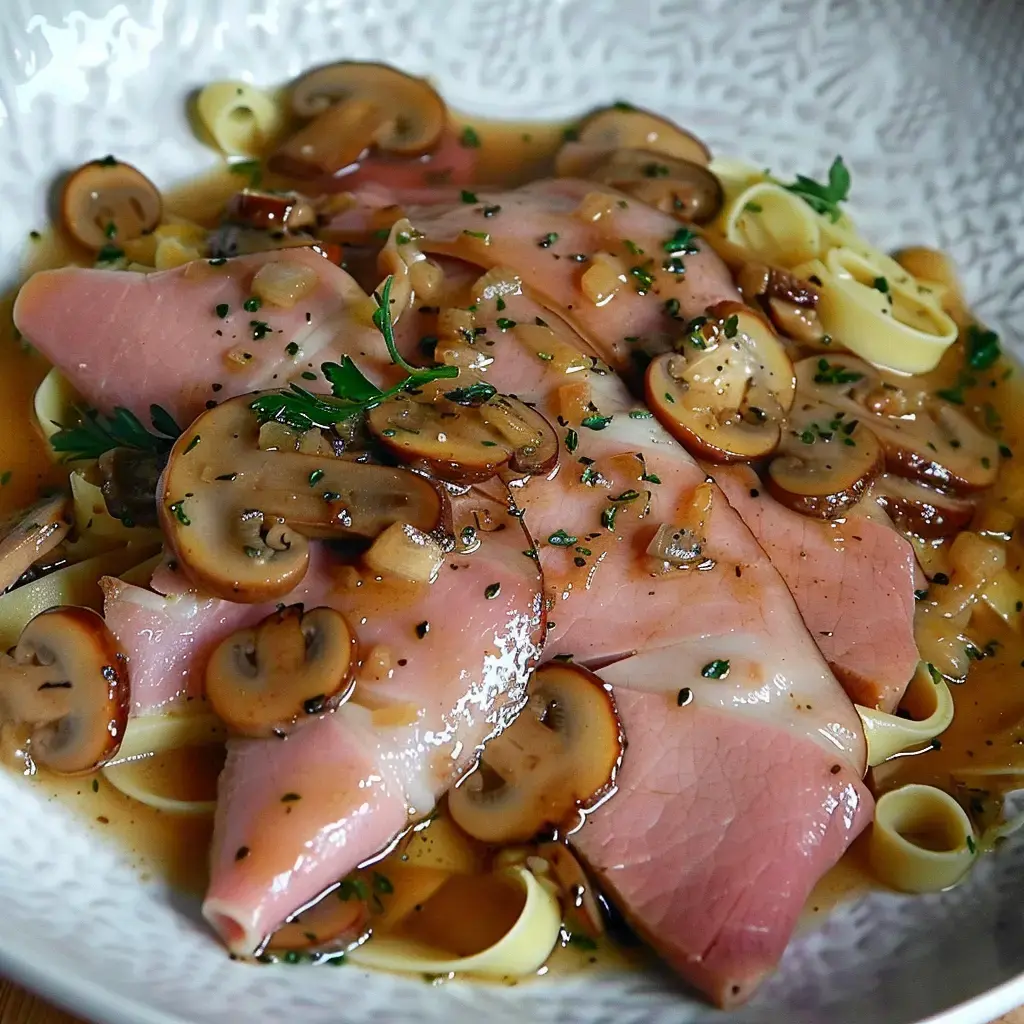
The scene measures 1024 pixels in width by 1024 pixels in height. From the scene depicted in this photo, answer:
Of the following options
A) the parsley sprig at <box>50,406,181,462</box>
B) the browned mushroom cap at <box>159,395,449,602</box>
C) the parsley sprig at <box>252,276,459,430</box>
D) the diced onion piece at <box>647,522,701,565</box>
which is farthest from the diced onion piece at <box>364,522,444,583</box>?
the parsley sprig at <box>50,406,181,462</box>

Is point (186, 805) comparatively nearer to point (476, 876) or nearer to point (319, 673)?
point (319, 673)

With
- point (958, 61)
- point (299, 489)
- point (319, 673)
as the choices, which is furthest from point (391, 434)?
point (958, 61)

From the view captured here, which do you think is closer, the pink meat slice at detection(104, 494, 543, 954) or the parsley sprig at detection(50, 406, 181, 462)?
the pink meat slice at detection(104, 494, 543, 954)

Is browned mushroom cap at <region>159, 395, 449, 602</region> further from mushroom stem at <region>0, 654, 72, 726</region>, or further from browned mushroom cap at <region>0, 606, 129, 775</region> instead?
mushroom stem at <region>0, 654, 72, 726</region>

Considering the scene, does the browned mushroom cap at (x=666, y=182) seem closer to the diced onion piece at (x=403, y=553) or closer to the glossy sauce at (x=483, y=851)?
the glossy sauce at (x=483, y=851)

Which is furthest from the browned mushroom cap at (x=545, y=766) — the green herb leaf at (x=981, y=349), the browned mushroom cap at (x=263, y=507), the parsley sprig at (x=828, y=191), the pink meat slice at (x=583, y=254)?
the parsley sprig at (x=828, y=191)

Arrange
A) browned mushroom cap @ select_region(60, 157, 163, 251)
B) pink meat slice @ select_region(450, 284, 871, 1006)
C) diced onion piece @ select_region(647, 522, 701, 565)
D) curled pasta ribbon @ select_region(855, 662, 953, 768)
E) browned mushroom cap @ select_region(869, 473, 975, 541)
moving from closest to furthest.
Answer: pink meat slice @ select_region(450, 284, 871, 1006), diced onion piece @ select_region(647, 522, 701, 565), curled pasta ribbon @ select_region(855, 662, 953, 768), browned mushroom cap @ select_region(869, 473, 975, 541), browned mushroom cap @ select_region(60, 157, 163, 251)

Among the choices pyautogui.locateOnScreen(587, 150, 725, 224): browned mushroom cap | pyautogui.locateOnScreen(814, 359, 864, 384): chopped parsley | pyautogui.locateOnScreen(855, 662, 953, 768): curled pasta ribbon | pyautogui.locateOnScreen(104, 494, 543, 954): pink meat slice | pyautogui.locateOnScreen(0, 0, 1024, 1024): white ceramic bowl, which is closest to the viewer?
pyautogui.locateOnScreen(104, 494, 543, 954): pink meat slice
